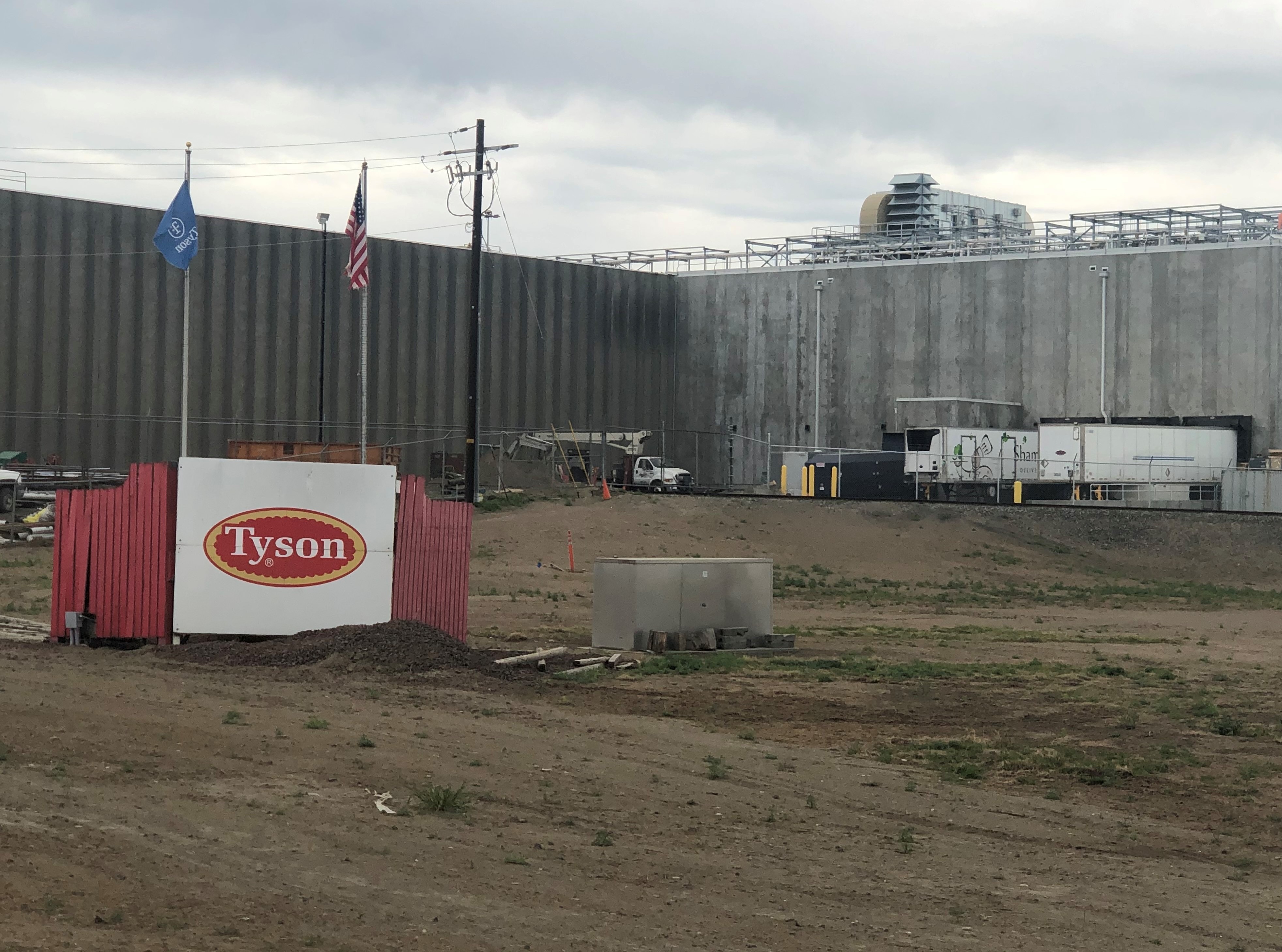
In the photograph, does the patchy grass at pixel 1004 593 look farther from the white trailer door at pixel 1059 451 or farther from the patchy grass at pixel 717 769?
the patchy grass at pixel 717 769

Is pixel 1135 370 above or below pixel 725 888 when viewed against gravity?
above

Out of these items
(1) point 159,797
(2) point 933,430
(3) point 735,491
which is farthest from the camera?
(3) point 735,491

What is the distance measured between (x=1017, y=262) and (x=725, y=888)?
197 feet

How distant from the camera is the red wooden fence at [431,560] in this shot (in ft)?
68.9

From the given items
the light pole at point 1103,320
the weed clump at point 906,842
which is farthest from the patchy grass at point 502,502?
the weed clump at point 906,842

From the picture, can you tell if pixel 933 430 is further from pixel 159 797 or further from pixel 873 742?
pixel 159 797

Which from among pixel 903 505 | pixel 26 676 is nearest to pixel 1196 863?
pixel 26 676

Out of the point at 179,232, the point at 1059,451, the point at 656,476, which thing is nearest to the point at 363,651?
the point at 179,232

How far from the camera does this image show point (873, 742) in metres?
15.8

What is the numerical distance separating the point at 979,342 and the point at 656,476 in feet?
51.8

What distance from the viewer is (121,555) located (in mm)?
20047

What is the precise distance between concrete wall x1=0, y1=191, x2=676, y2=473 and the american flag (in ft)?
43.5

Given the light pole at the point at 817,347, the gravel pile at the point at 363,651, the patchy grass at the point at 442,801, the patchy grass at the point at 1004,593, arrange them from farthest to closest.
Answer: the light pole at the point at 817,347
the patchy grass at the point at 1004,593
the gravel pile at the point at 363,651
the patchy grass at the point at 442,801

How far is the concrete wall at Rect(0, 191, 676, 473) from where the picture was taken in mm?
50156
